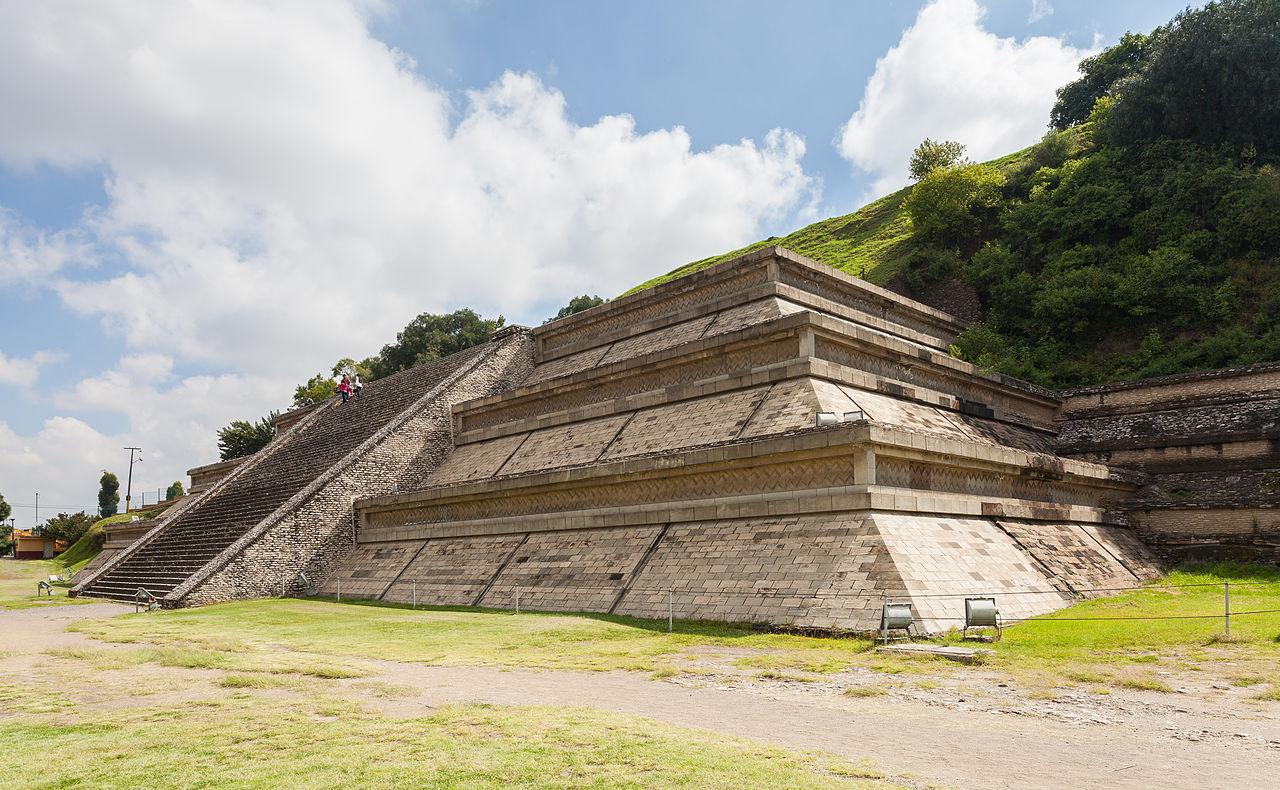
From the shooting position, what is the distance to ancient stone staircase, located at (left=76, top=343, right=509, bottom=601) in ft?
67.2

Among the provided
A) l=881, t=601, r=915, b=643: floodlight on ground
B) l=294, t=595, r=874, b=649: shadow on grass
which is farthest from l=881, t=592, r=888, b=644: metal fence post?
l=294, t=595, r=874, b=649: shadow on grass

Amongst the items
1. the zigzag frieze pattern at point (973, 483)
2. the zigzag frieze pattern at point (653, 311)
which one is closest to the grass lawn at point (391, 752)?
the zigzag frieze pattern at point (973, 483)

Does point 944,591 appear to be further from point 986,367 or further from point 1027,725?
point 986,367

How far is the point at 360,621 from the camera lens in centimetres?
A: 1411

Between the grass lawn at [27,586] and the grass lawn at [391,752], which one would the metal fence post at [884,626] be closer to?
the grass lawn at [391,752]

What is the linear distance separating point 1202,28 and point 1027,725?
97.6 feet

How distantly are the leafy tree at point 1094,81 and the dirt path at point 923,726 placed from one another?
4874cm

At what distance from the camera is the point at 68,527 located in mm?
48469

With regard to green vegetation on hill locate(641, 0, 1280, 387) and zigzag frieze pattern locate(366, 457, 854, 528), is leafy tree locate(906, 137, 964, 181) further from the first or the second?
zigzag frieze pattern locate(366, 457, 854, 528)

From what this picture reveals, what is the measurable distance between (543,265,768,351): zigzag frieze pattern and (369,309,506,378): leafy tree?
81.6 feet

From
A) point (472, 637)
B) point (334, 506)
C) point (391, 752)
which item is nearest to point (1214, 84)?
point (472, 637)

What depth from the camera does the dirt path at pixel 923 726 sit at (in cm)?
491

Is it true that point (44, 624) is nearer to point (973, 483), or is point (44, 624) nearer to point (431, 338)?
point (973, 483)

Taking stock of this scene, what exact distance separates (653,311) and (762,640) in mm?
15580
